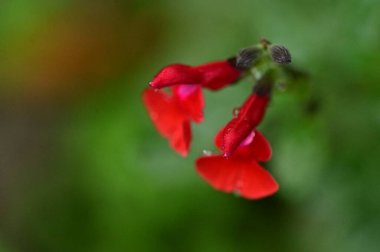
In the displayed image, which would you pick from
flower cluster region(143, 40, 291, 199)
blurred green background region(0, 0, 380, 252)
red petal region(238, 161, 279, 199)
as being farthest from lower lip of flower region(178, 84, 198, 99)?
blurred green background region(0, 0, 380, 252)

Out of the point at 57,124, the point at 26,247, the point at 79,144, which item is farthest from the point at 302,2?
the point at 26,247

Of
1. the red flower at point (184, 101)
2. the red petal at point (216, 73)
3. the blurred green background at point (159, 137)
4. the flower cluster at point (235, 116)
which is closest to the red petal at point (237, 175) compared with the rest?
the flower cluster at point (235, 116)

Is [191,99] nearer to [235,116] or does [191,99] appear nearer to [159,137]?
[235,116]

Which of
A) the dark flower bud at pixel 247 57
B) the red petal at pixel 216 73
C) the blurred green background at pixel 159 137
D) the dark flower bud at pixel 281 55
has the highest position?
the dark flower bud at pixel 281 55

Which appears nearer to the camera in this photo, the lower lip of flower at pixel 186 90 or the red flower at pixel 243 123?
the red flower at pixel 243 123

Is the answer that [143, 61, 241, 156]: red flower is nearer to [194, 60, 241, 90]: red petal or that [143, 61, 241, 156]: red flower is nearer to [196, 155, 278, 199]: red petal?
[194, 60, 241, 90]: red petal

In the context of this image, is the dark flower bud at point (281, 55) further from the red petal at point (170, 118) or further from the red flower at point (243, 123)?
the red petal at point (170, 118)

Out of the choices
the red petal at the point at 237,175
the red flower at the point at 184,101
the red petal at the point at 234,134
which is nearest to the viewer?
the red petal at the point at 234,134
